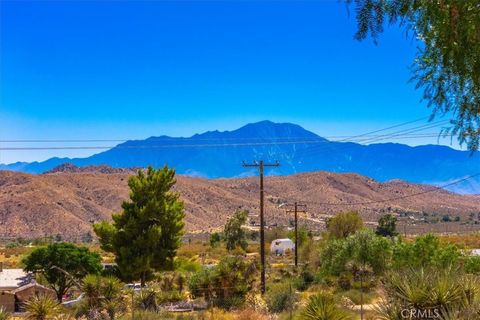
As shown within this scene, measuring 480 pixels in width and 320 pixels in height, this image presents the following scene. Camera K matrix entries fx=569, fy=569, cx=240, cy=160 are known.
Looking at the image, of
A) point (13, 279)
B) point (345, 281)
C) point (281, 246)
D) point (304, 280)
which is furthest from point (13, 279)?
point (281, 246)

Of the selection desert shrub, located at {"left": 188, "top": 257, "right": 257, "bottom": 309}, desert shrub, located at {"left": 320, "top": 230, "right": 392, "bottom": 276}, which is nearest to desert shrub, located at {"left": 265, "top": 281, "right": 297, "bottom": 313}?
desert shrub, located at {"left": 188, "top": 257, "right": 257, "bottom": 309}

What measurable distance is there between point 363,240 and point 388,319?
33.8 meters

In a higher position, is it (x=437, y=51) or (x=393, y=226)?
(x=437, y=51)

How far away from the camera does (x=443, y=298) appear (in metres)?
14.3

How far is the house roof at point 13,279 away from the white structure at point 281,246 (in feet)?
156

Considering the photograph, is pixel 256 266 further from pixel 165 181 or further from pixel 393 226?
pixel 393 226

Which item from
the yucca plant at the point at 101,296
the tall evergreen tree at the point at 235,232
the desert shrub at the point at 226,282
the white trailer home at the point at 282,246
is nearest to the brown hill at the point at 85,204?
the white trailer home at the point at 282,246

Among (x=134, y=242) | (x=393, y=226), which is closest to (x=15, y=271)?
(x=134, y=242)

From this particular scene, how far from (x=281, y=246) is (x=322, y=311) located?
7527 centimetres

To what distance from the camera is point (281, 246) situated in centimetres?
9394

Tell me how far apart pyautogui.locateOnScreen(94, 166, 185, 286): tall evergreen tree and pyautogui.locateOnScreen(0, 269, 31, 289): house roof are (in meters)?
8.47

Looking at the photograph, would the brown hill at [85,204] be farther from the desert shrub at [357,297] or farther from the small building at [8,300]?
the desert shrub at [357,297]

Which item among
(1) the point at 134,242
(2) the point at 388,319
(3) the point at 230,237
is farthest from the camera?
(3) the point at 230,237

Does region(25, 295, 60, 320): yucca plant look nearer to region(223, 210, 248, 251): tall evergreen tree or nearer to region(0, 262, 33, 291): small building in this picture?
region(0, 262, 33, 291): small building
